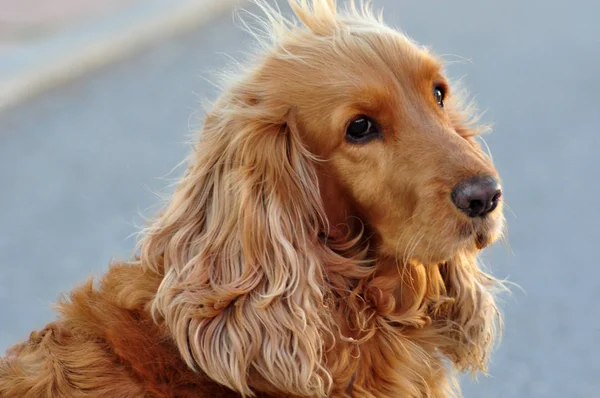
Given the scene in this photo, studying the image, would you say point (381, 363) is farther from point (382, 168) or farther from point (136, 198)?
point (136, 198)

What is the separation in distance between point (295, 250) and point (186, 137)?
202cm

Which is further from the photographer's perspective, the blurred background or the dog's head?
the blurred background

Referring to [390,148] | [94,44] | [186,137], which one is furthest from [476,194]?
[94,44]

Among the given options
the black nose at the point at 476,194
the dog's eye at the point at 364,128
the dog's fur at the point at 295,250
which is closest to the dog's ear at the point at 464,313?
the dog's fur at the point at 295,250

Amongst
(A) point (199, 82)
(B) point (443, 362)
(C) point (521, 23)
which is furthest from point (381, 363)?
(C) point (521, 23)

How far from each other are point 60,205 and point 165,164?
2.83ft

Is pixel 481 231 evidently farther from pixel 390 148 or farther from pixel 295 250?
pixel 295 250

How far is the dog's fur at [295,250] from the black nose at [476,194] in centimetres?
3

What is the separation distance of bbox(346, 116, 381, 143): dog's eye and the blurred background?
1213 millimetres

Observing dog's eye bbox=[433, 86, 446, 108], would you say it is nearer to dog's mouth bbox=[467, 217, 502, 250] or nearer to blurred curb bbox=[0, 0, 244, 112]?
dog's mouth bbox=[467, 217, 502, 250]

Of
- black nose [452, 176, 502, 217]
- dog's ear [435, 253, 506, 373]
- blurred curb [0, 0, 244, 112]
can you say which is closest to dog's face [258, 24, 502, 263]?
black nose [452, 176, 502, 217]

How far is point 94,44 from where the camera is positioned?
29.4 ft

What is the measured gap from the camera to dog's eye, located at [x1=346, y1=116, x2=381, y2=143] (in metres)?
2.95

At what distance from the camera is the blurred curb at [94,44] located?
8328 mm
